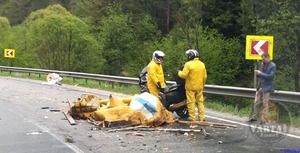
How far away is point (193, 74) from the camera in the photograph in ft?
35.9

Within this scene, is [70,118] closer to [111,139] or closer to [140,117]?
[140,117]

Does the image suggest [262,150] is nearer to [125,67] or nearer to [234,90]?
[234,90]

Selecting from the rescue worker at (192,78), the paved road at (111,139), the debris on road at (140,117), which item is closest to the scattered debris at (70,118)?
the debris on road at (140,117)

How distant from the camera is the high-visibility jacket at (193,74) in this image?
35.7 feet

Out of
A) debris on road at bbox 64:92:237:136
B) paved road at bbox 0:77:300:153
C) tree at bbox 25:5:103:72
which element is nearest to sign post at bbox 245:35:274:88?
paved road at bbox 0:77:300:153

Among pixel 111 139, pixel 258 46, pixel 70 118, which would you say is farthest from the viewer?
pixel 258 46

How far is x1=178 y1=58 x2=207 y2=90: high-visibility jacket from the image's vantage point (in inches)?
428

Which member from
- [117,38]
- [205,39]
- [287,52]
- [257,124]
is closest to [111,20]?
[117,38]

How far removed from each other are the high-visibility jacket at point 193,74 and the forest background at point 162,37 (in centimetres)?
2191

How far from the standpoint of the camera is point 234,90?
14.3 metres

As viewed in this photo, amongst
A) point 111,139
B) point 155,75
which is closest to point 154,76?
point 155,75

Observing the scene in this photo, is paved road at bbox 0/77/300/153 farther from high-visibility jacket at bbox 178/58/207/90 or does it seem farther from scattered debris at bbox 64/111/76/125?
high-visibility jacket at bbox 178/58/207/90

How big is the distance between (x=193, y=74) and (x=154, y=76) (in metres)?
1.16

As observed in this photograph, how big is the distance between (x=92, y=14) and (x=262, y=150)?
65437 mm
